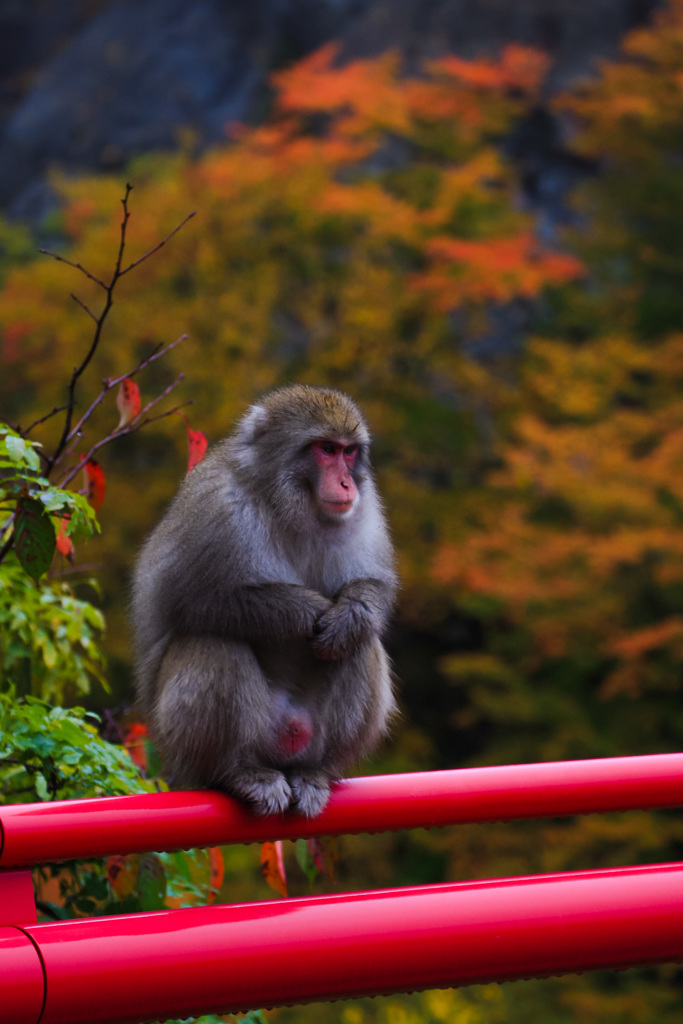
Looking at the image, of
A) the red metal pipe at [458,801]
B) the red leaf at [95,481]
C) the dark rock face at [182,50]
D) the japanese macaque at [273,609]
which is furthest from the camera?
the dark rock face at [182,50]

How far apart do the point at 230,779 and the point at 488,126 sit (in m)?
9.22

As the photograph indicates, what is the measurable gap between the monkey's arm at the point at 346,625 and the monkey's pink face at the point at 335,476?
0.23 m

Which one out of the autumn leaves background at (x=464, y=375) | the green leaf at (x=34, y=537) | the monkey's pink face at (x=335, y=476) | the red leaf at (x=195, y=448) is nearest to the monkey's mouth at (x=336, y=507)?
the monkey's pink face at (x=335, y=476)

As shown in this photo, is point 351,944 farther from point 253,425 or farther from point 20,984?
point 253,425

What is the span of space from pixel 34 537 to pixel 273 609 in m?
0.64

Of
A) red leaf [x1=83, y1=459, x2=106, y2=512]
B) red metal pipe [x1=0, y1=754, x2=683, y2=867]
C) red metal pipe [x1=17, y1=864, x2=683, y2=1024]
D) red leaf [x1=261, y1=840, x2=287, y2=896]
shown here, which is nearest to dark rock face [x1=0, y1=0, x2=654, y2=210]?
red leaf [x1=83, y1=459, x2=106, y2=512]

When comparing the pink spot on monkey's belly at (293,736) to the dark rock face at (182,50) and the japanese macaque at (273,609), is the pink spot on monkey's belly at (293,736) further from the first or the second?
the dark rock face at (182,50)

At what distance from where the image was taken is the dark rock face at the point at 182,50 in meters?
12.9

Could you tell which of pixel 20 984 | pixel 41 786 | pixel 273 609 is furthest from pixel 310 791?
pixel 20 984

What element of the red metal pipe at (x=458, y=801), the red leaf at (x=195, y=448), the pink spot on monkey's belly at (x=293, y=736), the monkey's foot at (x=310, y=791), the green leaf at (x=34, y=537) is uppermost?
the green leaf at (x=34, y=537)

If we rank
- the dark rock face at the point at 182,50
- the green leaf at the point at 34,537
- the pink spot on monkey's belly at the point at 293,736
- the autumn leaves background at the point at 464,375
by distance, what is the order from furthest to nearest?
the dark rock face at the point at 182,50, the autumn leaves background at the point at 464,375, the pink spot on monkey's belly at the point at 293,736, the green leaf at the point at 34,537

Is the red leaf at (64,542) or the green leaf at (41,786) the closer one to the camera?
the green leaf at (41,786)

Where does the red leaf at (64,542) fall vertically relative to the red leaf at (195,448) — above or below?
below

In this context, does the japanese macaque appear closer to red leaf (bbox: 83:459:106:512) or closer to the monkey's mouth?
the monkey's mouth
